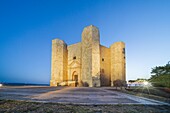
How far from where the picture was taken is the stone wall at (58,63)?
76.0 ft

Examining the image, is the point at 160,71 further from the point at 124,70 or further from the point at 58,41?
the point at 58,41

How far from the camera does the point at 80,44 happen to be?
75.0ft

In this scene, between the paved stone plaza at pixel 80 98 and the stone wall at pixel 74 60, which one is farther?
the stone wall at pixel 74 60

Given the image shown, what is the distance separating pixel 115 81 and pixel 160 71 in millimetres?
10802

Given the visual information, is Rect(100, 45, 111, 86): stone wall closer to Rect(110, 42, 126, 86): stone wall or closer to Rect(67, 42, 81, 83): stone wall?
Rect(110, 42, 126, 86): stone wall

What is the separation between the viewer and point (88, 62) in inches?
806

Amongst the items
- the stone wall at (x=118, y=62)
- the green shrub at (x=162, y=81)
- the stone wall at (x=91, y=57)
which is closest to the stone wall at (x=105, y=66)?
the stone wall at (x=118, y=62)

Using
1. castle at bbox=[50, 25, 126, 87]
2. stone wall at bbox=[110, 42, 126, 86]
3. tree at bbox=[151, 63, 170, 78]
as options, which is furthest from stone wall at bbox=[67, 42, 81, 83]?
tree at bbox=[151, 63, 170, 78]

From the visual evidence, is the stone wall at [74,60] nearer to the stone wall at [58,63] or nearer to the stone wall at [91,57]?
the stone wall at [58,63]

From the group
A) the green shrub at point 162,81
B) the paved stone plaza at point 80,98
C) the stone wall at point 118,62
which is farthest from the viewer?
the stone wall at point 118,62

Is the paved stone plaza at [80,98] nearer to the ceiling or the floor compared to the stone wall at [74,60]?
nearer to the floor

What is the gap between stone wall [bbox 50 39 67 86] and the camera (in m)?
23.2

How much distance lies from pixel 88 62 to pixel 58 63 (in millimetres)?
6362

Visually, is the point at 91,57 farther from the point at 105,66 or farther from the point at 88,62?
the point at 105,66
